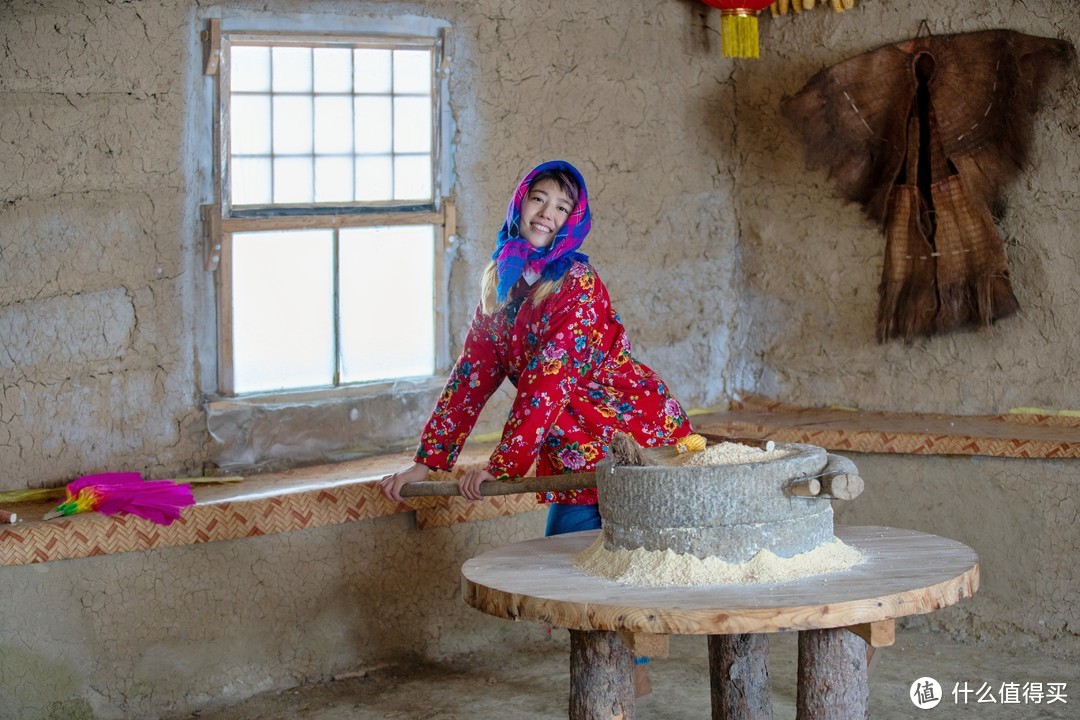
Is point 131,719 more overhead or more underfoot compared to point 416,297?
more underfoot

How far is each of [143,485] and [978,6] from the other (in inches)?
138

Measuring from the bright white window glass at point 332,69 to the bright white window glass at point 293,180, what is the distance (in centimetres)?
27

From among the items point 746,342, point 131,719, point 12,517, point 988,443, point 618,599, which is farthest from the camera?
point 746,342

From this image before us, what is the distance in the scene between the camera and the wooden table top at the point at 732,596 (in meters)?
2.73

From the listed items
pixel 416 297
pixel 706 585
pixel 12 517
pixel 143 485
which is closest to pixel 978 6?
pixel 416 297

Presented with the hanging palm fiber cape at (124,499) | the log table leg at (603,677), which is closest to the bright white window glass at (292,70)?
the hanging palm fiber cape at (124,499)

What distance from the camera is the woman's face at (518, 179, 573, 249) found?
3.84m

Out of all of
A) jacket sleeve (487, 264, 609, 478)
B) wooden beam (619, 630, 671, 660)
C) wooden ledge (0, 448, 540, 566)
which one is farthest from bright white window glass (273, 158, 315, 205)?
wooden beam (619, 630, 671, 660)

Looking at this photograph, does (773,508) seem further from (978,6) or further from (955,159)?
(978,6)

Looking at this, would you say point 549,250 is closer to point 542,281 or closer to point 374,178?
point 542,281

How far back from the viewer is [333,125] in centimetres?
485

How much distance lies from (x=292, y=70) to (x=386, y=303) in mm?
920

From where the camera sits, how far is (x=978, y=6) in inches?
201

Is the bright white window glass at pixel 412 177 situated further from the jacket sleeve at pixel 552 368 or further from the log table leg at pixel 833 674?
the log table leg at pixel 833 674
